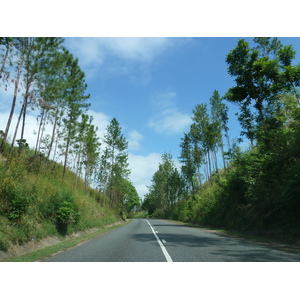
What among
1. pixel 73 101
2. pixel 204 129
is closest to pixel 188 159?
pixel 204 129

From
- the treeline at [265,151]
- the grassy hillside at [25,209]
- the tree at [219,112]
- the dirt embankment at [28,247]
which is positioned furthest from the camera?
the tree at [219,112]

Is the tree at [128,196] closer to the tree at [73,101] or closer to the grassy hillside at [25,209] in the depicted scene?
the tree at [73,101]

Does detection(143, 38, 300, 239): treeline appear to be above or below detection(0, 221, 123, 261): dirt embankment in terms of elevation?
above

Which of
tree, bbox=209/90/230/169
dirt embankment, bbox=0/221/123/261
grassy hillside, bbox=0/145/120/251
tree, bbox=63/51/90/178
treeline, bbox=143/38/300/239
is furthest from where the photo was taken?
tree, bbox=209/90/230/169

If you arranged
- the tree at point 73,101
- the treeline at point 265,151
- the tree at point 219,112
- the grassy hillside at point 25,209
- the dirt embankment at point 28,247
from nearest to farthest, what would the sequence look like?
the dirt embankment at point 28,247, the grassy hillside at point 25,209, the treeline at point 265,151, the tree at point 73,101, the tree at point 219,112

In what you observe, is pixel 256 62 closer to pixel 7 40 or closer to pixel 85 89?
pixel 7 40

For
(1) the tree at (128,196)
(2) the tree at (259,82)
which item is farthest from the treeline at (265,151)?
(1) the tree at (128,196)

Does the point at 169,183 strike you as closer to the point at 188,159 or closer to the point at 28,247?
the point at 188,159

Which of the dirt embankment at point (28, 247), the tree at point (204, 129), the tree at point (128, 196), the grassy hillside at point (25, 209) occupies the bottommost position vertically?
the dirt embankment at point (28, 247)

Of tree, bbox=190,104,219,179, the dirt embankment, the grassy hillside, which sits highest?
tree, bbox=190,104,219,179

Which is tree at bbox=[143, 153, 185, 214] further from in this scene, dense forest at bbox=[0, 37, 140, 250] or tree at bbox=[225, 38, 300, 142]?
tree at bbox=[225, 38, 300, 142]

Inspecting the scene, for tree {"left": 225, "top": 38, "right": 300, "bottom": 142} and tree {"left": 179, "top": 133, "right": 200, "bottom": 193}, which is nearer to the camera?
tree {"left": 225, "top": 38, "right": 300, "bottom": 142}

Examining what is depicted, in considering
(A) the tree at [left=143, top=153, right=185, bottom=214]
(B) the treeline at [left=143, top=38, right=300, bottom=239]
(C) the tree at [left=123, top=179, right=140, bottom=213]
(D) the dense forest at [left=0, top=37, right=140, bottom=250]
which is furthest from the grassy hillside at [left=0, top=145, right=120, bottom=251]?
(A) the tree at [left=143, top=153, right=185, bottom=214]
